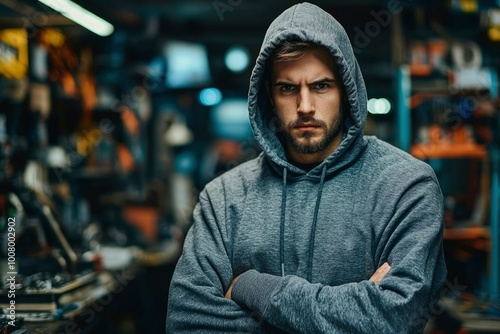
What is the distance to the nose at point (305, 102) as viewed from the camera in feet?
6.38

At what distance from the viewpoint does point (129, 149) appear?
6.67 m

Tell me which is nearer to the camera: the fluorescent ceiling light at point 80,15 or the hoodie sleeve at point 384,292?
the hoodie sleeve at point 384,292

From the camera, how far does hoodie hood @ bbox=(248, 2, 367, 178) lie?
1.96m

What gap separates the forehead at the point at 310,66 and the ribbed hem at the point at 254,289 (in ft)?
2.21

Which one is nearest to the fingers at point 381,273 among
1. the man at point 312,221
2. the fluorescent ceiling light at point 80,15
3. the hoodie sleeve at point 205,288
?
the man at point 312,221

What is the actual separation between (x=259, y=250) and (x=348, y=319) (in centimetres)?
42

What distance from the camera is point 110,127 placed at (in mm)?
5852

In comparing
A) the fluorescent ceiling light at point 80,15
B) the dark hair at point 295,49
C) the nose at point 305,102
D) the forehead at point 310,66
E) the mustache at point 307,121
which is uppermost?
the fluorescent ceiling light at point 80,15

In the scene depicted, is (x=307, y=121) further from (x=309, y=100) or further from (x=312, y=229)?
(x=312, y=229)

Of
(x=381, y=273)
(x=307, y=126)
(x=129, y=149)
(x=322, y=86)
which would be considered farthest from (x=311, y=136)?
(x=129, y=149)

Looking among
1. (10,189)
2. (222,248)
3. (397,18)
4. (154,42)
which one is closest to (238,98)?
(154,42)

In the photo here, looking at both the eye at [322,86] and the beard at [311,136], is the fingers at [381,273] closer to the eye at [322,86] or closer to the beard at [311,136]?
the beard at [311,136]

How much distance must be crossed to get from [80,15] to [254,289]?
2582 millimetres

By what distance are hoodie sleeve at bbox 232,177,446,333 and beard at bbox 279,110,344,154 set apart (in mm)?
330
